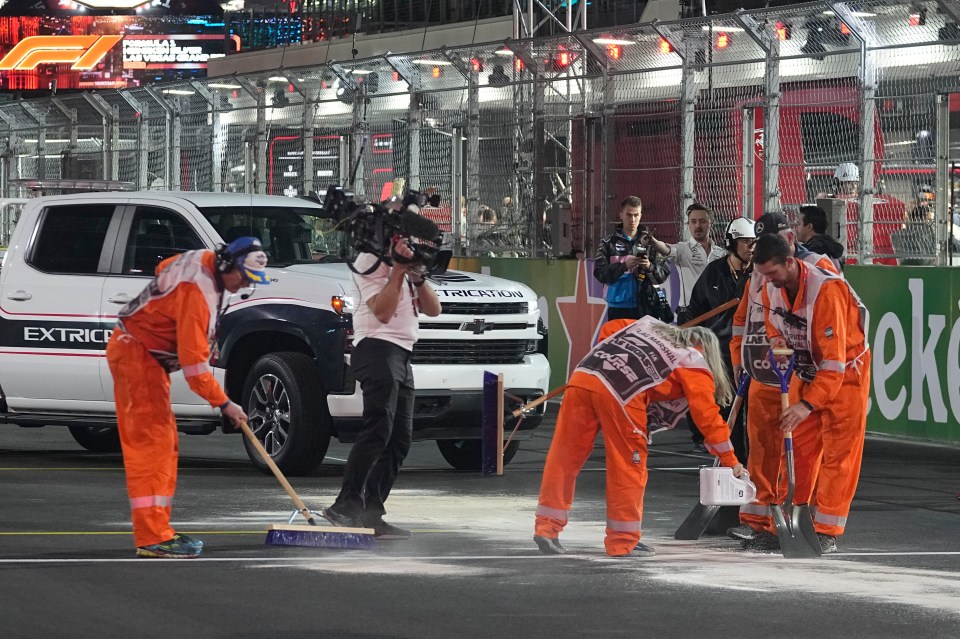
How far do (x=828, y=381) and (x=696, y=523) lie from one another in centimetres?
108

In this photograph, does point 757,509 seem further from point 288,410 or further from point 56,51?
point 56,51

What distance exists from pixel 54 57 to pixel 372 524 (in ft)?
250

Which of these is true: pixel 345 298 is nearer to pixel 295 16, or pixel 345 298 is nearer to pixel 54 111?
pixel 54 111

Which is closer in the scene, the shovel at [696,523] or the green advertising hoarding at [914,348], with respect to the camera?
the shovel at [696,523]

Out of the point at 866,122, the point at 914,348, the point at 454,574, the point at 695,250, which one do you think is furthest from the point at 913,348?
the point at 454,574

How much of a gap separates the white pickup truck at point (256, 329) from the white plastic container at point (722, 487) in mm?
3644

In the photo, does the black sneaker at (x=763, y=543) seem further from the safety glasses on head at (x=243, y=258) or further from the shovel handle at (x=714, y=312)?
the safety glasses on head at (x=243, y=258)

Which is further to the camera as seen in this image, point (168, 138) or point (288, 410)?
point (168, 138)

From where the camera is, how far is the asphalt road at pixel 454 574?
292 inches

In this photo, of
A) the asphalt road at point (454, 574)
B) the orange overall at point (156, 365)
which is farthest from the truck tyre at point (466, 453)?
the orange overall at point (156, 365)

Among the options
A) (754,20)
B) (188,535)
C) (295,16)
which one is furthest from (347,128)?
(295,16)

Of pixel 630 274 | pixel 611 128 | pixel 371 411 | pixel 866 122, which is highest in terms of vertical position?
pixel 611 128

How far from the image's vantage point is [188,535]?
32.1 ft

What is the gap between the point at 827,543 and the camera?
31.3ft
